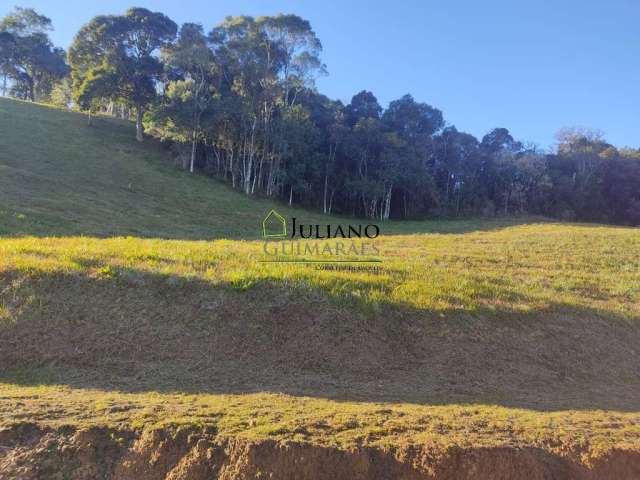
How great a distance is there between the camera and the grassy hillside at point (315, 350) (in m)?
3.38

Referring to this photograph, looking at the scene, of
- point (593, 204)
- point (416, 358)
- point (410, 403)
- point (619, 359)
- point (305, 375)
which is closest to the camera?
point (410, 403)

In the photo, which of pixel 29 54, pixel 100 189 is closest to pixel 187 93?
pixel 100 189

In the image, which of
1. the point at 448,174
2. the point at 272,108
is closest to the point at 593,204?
the point at 448,174

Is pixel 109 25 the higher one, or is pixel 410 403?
pixel 109 25

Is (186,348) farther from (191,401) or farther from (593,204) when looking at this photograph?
(593,204)

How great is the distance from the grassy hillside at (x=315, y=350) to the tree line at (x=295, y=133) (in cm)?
2579

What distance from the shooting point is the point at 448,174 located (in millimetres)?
40656

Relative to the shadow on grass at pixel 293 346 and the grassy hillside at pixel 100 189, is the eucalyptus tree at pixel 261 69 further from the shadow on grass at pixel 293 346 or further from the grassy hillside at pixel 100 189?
the shadow on grass at pixel 293 346

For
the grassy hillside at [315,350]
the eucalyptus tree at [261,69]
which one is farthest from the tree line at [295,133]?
the grassy hillside at [315,350]

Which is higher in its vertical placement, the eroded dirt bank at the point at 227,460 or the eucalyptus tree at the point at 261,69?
the eucalyptus tree at the point at 261,69

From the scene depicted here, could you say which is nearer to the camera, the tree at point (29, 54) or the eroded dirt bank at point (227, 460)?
the eroded dirt bank at point (227, 460)

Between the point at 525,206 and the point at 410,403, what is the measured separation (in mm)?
42493

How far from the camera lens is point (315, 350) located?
16.2 ft

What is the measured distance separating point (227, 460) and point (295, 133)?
31.0 meters
